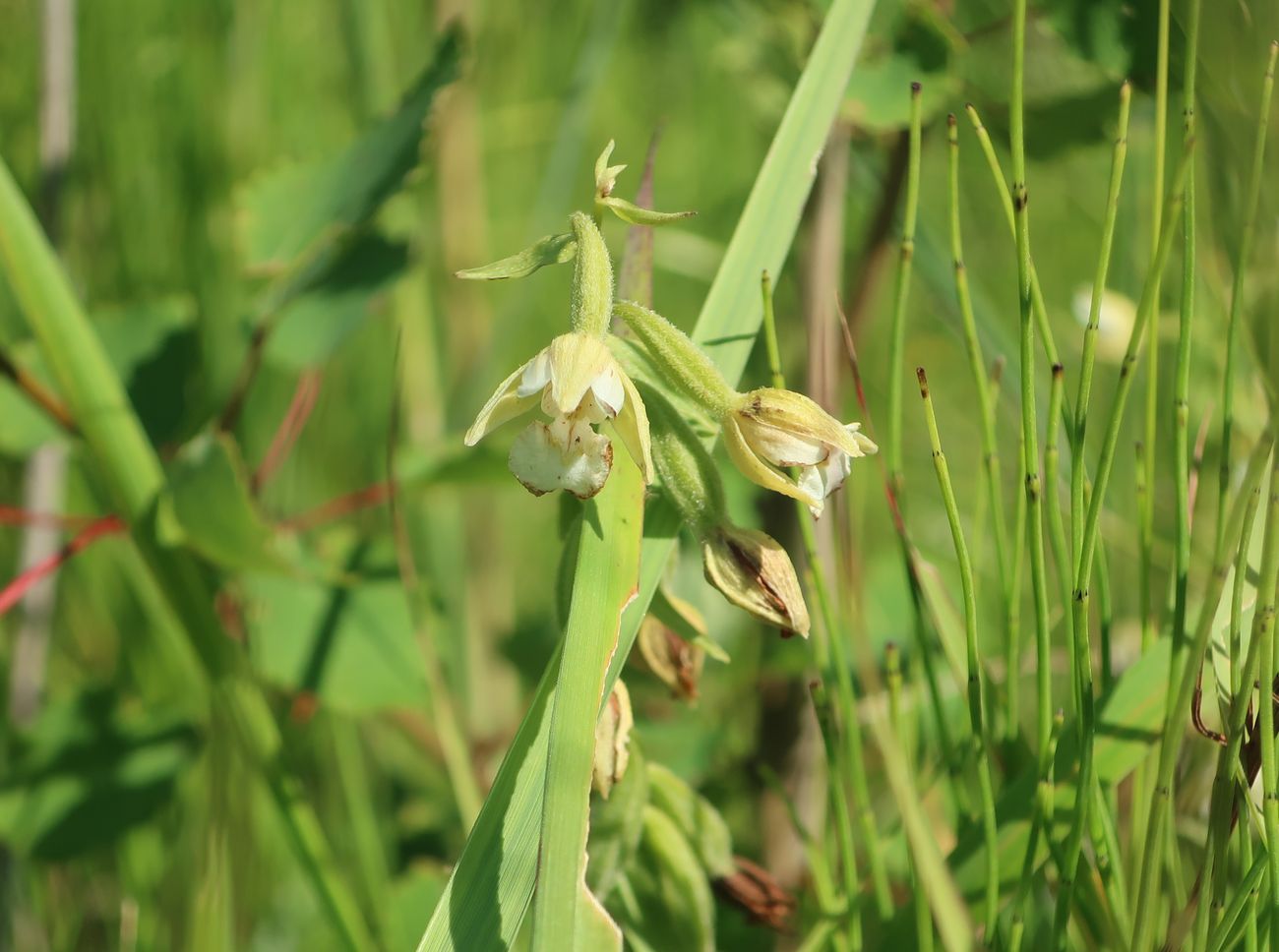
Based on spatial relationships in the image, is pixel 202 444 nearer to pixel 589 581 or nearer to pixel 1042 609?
pixel 589 581

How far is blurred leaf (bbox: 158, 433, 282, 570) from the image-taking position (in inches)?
32.7

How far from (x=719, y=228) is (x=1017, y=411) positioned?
1067mm

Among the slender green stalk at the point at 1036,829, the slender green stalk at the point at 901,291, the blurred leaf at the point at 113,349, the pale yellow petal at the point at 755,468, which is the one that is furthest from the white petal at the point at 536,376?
the blurred leaf at the point at 113,349

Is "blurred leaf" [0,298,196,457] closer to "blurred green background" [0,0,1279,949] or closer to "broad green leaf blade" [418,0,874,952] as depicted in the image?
"blurred green background" [0,0,1279,949]

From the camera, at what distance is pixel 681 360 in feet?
1.97

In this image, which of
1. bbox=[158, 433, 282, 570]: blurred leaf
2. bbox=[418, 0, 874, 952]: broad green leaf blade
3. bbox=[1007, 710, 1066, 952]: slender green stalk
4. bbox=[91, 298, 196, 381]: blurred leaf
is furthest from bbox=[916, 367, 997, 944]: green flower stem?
bbox=[91, 298, 196, 381]: blurred leaf

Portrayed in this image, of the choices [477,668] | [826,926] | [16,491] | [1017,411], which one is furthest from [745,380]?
[16,491]

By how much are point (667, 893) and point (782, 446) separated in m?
0.33

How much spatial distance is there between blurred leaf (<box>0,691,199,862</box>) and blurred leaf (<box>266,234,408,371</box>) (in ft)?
1.38

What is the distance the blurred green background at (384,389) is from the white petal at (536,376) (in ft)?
0.60

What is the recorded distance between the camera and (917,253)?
0.97 meters

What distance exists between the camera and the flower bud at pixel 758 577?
23.7 inches

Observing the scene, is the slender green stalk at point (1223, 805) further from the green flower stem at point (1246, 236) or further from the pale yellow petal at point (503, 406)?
the pale yellow petal at point (503, 406)

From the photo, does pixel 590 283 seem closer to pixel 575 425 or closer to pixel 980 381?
pixel 575 425
